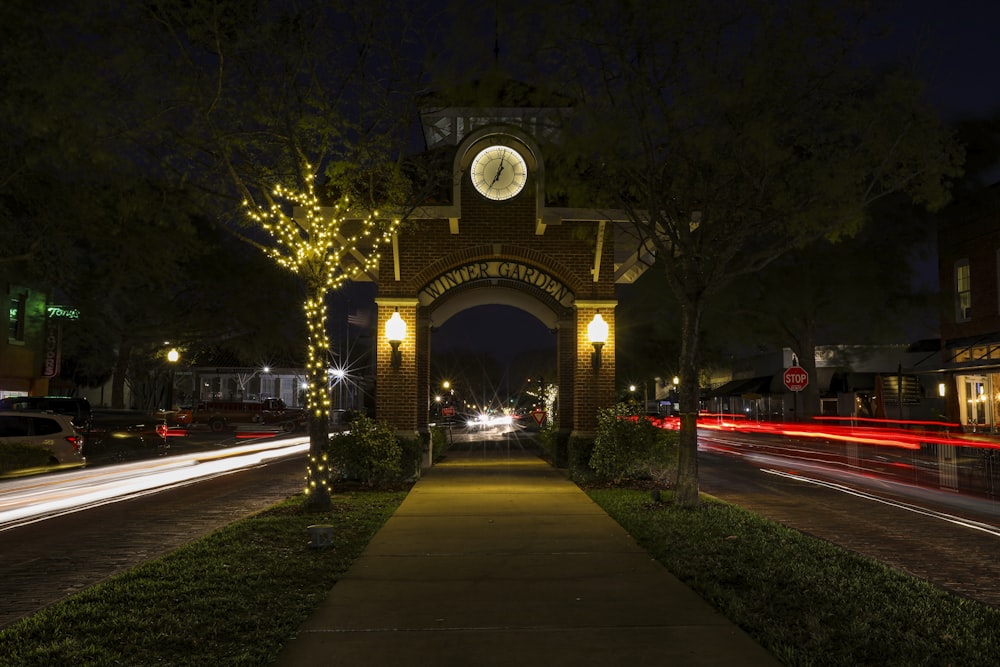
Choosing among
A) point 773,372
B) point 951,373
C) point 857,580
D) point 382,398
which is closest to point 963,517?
point 857,580

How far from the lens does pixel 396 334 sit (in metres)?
17.9

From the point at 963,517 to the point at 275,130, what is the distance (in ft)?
41.9

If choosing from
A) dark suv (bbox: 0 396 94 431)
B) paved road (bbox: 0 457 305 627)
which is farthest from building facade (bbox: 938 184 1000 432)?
dark suv (bbox: 0 396 94 431)

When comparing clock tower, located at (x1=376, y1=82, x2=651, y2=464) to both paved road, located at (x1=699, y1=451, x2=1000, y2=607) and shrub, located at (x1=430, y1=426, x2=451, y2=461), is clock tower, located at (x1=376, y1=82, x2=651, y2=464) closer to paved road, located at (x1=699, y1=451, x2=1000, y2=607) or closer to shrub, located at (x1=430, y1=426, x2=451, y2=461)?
paved road, located at (x1=699, y1=451, x2=1000, y2=607)

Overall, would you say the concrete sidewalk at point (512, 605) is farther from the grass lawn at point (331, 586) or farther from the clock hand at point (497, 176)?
the clock hand at point (497, 176)

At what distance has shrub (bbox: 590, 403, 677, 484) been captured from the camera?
1619cm

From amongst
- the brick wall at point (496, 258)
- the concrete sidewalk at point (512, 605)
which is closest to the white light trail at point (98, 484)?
the brick wall at point (496, 258)

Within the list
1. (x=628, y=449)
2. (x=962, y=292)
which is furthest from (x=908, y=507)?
(x=962, y=292)

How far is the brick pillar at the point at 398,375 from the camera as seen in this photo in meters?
18.0

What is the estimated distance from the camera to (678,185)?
44.1 feet

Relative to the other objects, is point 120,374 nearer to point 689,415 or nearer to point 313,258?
point 313,258

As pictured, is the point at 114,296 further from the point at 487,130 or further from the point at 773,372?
the point at 773,372

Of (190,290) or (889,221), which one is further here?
(190,290)

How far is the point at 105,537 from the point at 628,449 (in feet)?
31.4
